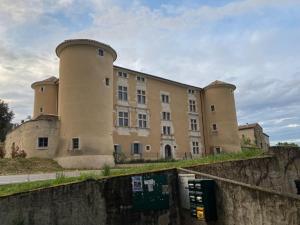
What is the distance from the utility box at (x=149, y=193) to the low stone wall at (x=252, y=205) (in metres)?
1.57

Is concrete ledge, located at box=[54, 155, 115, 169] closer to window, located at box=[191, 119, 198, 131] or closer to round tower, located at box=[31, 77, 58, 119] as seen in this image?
round tower, located at box=[31, 77, 58, 119]

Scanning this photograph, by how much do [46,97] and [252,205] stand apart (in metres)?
30.7

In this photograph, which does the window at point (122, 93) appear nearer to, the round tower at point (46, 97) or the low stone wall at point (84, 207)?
the round tower at point (46, 97)

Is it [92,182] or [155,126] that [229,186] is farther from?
[155,126]

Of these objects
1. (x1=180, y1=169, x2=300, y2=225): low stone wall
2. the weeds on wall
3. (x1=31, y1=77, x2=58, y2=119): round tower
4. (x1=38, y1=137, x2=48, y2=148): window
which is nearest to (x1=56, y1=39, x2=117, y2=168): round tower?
(x1=38, y1=137, x2=48, y2=148): window

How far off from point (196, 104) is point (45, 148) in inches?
949

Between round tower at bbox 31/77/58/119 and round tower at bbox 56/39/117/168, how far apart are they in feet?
19.6

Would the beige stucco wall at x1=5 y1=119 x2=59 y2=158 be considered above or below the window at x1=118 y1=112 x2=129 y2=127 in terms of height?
below

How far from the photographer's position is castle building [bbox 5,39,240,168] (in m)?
27.0

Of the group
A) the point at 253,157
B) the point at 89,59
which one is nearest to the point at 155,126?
the point at 89,59

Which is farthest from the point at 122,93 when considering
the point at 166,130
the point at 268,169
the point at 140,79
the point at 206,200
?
the point at 206,200

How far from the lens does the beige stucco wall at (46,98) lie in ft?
112

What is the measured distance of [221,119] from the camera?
139 ft

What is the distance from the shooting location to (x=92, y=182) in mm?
10711
